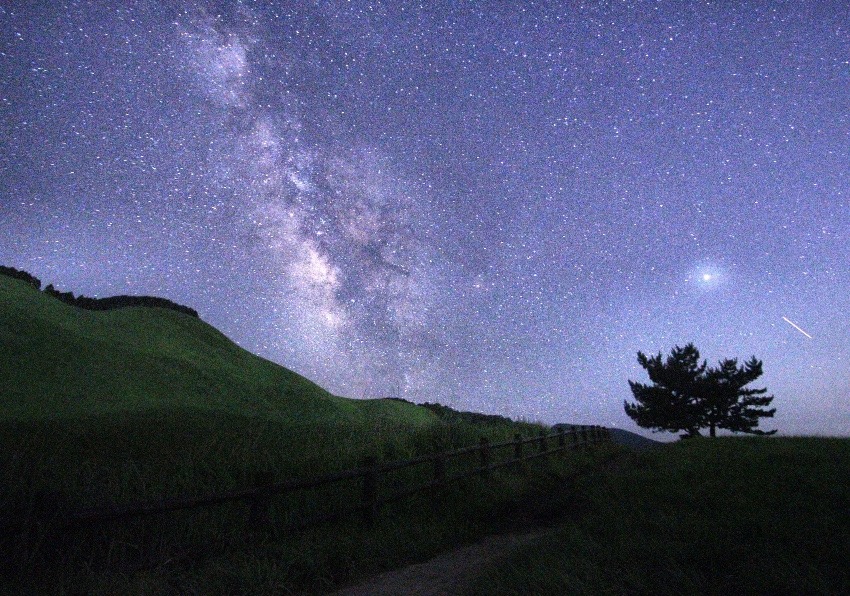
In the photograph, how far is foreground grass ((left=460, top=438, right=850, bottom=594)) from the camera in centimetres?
373

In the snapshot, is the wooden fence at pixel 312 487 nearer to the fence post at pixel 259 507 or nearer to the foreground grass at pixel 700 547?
the fence post at pixel 259 507

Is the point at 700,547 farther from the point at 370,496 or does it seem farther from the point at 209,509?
the point at 209,509

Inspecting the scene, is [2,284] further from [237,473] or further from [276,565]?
[276,565]

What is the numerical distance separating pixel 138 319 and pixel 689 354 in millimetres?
52384

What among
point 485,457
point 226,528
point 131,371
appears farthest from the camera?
point 131,371

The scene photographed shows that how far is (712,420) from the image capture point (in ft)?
120

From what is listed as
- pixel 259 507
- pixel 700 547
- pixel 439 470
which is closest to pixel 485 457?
pixel 439 470

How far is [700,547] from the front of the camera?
443cm

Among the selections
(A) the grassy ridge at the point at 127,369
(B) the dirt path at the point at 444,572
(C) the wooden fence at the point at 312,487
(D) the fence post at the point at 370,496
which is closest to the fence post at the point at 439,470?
(C) the wooden fence at the point at 312,487

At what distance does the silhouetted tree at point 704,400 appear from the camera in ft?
119

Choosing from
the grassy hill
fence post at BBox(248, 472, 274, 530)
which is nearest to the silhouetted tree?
the grassy hill

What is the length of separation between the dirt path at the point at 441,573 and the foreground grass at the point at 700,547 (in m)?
0.41

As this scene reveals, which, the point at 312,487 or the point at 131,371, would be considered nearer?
the point at 312,487

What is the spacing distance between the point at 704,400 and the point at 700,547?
1464 inches
